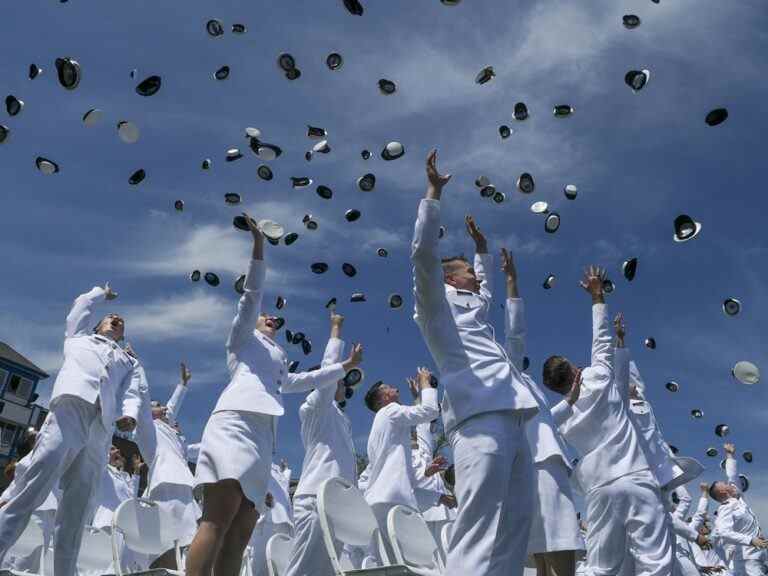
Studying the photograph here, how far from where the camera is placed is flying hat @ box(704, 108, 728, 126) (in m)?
10.6

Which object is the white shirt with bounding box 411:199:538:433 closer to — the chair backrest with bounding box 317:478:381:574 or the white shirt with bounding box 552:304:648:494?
the chair backrest with bounding box 317:478:381:574

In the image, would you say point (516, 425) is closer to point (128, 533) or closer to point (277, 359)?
point (277, 359)

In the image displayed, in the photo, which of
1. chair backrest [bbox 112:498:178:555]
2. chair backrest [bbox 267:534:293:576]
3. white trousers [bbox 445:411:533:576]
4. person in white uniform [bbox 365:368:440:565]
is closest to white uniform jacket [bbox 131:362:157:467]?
chair backrest [bbox 112:498:178:555]

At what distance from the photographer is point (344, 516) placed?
6.39m

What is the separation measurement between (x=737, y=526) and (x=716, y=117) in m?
11.1

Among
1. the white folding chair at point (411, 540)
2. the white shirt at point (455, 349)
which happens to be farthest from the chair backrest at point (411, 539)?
the white shirt at point (455, 349)

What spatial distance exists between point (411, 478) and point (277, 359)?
149 inches

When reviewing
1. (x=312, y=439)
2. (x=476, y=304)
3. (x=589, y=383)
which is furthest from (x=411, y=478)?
(x=476, y=304)

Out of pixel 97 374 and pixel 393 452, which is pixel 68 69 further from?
pixel 393 452

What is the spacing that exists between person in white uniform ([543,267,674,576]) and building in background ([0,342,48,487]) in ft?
183

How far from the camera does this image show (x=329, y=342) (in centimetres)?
843

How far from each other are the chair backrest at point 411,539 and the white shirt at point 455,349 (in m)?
2.38

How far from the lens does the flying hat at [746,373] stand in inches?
463

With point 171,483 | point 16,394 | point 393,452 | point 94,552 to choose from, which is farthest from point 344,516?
point 16,394
